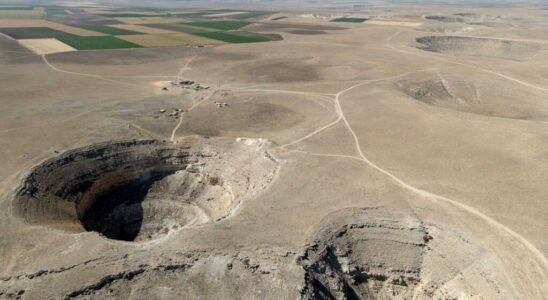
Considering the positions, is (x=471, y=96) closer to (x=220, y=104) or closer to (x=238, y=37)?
(x=220, y=104)

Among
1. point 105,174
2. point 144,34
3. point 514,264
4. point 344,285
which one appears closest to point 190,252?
point 344,285

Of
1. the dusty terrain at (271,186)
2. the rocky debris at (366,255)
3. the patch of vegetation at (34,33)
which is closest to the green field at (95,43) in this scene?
the patch of vegetation at (34,33)

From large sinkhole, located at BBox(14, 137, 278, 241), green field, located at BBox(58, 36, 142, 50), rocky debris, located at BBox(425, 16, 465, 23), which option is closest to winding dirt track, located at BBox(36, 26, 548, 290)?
large sinkhole, located at BBox(14, 137, 278, 241)

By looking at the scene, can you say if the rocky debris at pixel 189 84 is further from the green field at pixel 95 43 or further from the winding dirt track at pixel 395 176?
the green field at pixel 95 43

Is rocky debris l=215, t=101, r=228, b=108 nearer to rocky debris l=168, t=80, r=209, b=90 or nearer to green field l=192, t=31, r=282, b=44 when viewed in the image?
rocky debris l=168, t=80, r=209, b=90

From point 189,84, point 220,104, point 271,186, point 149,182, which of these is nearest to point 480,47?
point 220,104

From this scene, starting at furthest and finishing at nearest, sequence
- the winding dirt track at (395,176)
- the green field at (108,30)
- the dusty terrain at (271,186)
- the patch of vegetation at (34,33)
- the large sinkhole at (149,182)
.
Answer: the green field at (108,30), the patch of vegetation at (34,33), the large sinkhole at (149,182), the winding dirt track at (395,176), the dusty terrain at (271,186)
